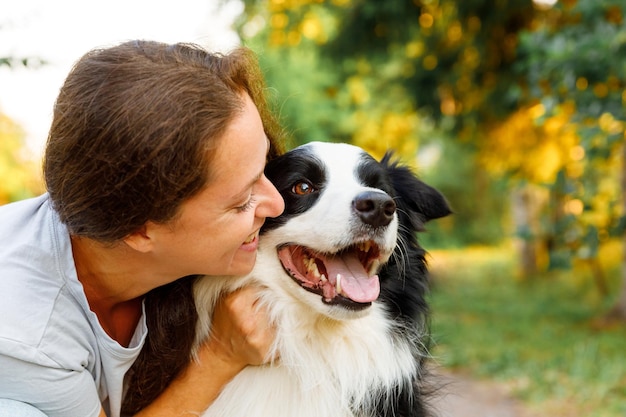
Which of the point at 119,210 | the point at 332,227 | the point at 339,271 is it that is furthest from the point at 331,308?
the point at 119,210

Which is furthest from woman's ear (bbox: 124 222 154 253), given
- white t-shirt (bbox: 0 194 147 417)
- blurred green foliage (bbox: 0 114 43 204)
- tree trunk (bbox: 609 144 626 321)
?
blurred green foliage (bbox: 0 114 43 204)

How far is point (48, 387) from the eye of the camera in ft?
5.76

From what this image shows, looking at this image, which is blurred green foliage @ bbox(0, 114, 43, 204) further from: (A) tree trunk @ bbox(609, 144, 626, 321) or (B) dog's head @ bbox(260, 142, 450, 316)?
(B) dog's head @ bbox(260, 142, 450, 316)

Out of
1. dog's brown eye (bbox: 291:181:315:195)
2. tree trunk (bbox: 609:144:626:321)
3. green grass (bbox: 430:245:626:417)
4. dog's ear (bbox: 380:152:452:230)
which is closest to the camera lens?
dog's brown eye (bbox: 291:181:315:195)

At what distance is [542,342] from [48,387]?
5.59 m

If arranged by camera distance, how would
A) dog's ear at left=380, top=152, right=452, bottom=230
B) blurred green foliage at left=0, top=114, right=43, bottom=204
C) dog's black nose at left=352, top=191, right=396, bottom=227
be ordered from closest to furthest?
1. dog's black nose at left=352, top=191, right=396, bottom=227
2. dog's ear at left=380, top=152, right=452, bottom=230
3. blurred green foliage at left=0, top=114, right=43, bottom=204

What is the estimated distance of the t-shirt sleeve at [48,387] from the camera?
5.63 ft

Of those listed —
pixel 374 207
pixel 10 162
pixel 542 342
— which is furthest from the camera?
pixel 10 162

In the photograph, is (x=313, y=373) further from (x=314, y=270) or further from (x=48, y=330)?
(x=48, y=330)

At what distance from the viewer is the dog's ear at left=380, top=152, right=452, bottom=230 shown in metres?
2.47

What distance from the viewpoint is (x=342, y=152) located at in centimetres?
234

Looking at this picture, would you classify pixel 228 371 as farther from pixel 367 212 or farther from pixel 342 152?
pixel 342 152

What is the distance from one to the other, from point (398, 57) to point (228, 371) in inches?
289

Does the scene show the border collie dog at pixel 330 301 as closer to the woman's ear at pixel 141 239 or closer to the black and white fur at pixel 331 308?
the black and white fur at pixel 331 308
